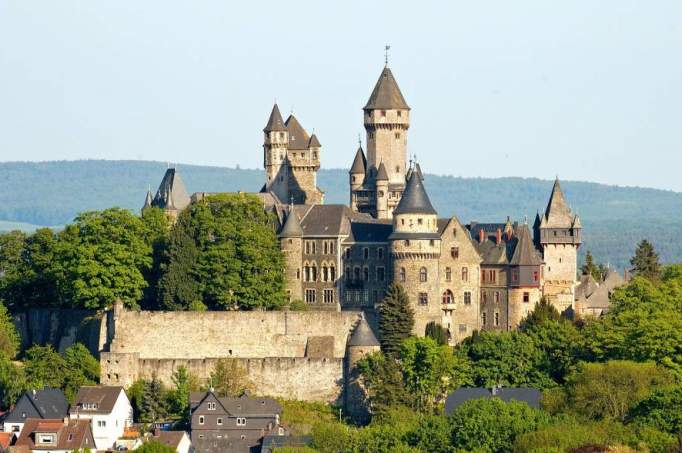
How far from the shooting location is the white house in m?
77.8

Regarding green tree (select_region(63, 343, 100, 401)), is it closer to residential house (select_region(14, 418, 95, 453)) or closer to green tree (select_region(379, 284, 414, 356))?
residential house (select_region(14, 418, 95, 453))

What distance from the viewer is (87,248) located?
88.0 m

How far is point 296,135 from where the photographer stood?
345 feet

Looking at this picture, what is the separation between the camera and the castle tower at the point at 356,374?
8150 cm

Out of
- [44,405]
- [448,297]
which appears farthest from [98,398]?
[448,297]

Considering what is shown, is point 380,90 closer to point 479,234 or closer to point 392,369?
point 479,234

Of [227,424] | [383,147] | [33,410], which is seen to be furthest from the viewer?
[383,147]

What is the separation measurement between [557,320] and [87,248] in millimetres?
21188

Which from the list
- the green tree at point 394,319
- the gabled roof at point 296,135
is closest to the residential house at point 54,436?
the green tree at point 394,319

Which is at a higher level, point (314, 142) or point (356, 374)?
point (314, 142)

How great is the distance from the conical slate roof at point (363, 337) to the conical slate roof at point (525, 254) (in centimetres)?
891

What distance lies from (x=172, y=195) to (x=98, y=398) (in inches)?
913

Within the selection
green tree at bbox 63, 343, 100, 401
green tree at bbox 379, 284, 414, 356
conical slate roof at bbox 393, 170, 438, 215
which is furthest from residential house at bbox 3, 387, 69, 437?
conical slate roof at bbox 393, 170, 438, 215

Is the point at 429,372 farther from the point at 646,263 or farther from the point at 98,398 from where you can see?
the point at 646,263
